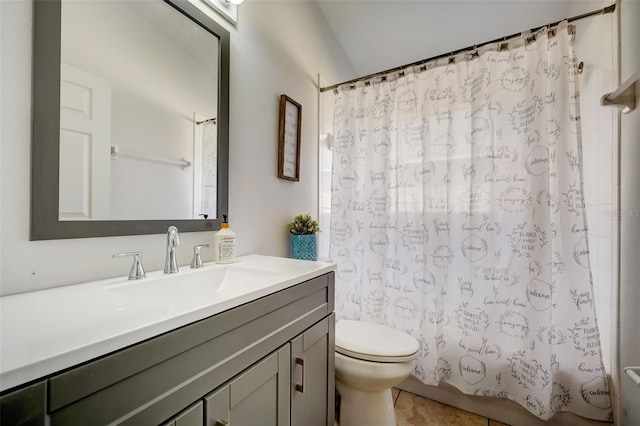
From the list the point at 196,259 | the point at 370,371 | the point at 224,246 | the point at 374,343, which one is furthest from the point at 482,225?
the point at 196,259

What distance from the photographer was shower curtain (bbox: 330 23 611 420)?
129 centimetres

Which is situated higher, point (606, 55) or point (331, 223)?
point (606, 55)

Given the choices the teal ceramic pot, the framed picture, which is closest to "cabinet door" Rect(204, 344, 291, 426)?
the teal ceramic pot

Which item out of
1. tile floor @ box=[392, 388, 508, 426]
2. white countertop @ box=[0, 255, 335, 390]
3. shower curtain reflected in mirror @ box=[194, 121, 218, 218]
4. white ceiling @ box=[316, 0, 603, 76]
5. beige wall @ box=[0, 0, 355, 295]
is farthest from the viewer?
white ceiling @ box=[316, 0, 603, 76]

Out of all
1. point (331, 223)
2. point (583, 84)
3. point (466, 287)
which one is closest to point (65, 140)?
point (331, 223)

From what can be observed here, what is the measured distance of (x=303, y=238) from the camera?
1583 millimetres

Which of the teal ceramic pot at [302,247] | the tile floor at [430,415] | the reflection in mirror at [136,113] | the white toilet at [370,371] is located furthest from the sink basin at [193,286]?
the tile floor at [430,415]

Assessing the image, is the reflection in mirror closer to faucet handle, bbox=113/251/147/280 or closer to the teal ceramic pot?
faucet handle, bbox=113/251/147/280

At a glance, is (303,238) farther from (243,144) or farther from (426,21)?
(426,21)

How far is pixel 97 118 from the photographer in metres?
0.85

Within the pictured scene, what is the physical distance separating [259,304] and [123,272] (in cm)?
50

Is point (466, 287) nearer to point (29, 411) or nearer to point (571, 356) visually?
point (571, 356)

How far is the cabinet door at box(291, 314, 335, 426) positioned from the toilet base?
24 centimetres

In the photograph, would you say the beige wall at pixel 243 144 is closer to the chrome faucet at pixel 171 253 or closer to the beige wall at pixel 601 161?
the chrome faucet at pixel 171 253
